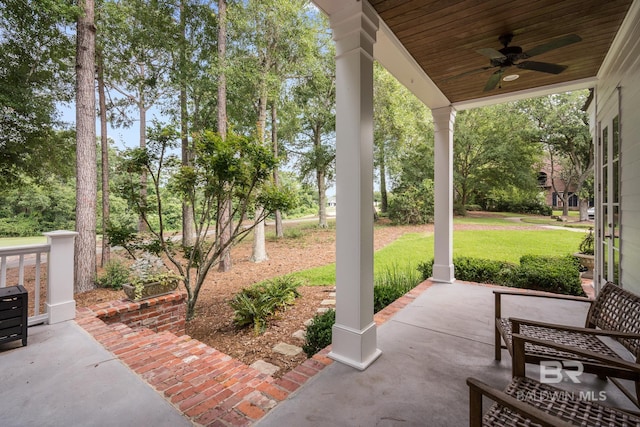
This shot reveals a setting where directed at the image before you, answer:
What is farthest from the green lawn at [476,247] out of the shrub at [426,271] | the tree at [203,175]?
the tree at [203,175]

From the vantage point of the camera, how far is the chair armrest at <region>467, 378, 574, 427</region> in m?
0.95

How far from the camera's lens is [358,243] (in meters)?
2.22

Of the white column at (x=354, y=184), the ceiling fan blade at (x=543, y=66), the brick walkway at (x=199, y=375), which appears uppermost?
A: the ceiling fan blade at (x=543, y=66)

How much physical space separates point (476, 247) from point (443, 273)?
5.00 m

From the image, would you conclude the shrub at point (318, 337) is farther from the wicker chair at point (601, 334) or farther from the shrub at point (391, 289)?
the wicker chair at point (601, 334)

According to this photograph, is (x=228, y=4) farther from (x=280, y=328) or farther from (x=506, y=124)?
(x=506, y=124)

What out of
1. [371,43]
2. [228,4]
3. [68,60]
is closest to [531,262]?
[371,43]

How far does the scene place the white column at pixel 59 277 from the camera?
2.91 meters

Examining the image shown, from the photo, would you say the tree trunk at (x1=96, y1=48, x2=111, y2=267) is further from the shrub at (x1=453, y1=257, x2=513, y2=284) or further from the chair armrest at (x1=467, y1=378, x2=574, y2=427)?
the chair armrest at (x1=467, y1=378, x2=574, y2=427)

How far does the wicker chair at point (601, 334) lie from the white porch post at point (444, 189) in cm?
230

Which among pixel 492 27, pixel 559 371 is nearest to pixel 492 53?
pixel 492 27

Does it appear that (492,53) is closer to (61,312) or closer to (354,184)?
(354,184)

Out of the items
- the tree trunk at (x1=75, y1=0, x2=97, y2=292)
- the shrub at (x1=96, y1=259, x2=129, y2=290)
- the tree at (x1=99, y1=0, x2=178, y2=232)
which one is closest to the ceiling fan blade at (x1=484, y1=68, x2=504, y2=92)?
the tree trunk at (x1=75, y1=0, x2=97, y2=292)

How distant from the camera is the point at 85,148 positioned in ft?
17.6
